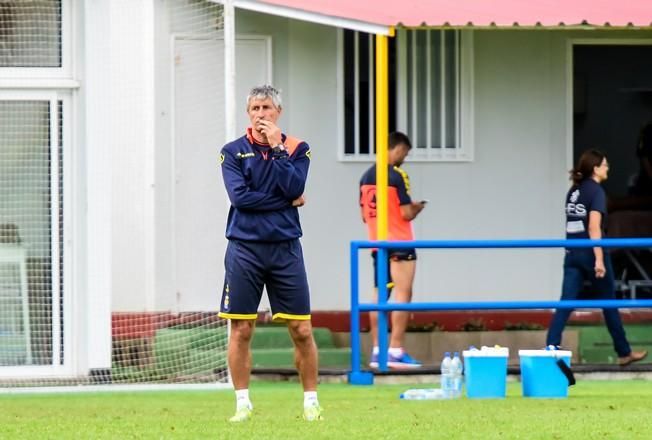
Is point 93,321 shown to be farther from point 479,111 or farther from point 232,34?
point 479,111

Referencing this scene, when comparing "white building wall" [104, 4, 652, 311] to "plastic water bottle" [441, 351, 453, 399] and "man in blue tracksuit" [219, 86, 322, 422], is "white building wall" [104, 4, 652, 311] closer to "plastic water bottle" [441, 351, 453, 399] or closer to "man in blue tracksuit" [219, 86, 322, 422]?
"plastic water bottle" [441, 351, 453, 399]

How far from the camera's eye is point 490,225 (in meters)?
16.5

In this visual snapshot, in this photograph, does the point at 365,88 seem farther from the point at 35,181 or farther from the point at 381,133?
the point at 35,181

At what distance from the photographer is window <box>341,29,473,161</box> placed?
16.4m

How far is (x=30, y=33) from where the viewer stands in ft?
46.3

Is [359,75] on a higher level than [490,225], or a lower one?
higher

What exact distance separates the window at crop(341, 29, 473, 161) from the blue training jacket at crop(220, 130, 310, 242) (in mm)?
6470

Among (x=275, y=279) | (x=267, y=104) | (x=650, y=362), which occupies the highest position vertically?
(x=267, y=104)

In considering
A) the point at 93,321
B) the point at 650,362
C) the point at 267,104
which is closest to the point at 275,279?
the point at 267,104

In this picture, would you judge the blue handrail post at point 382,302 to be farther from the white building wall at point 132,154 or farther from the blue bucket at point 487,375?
the white building wall at point 132,154

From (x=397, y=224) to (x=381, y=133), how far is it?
0.99 metres

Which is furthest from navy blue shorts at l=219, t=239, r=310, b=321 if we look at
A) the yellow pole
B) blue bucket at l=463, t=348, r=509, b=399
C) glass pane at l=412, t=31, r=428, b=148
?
glass pane at l=412, t=31, r=428, b=148

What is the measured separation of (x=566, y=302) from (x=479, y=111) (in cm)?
318

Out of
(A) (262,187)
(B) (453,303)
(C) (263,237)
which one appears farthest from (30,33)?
(C) (263,237)
